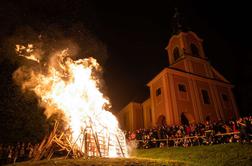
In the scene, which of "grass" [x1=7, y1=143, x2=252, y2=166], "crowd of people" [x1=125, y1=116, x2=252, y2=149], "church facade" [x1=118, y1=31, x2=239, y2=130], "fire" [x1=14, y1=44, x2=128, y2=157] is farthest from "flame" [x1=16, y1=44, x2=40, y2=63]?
"church facade" [x1=118, y1=31, x2=239, y2=130]

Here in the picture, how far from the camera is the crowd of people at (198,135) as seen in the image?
12866 millimetres

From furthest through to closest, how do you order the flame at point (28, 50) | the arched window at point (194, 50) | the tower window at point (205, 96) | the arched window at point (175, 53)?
the arched window at point (175, 53) < the arched window at point (194, 50) < the tower window at point (205, 96) < the flame at point (28, 50)

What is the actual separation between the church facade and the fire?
1119cm

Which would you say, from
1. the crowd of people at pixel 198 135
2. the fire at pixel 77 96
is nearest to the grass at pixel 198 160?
the crowd of people at pixel 198 135

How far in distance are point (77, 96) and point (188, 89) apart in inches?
638

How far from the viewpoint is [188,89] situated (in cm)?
2531

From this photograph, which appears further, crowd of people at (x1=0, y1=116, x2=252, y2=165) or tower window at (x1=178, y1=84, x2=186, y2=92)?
tower window at (x1=178, y1=84, x2=186, y2=92)

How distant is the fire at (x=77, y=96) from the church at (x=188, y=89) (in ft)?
36.5

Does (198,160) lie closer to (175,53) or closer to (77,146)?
(77,146)

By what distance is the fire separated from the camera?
1234cm

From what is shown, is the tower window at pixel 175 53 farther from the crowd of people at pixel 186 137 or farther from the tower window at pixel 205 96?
the crowd of people at pixel 186 137

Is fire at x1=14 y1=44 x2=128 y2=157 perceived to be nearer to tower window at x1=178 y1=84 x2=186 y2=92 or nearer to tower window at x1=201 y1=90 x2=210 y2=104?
tower window at x1=178 y1=84 x2=186 y2=92

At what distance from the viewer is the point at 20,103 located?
18109mm

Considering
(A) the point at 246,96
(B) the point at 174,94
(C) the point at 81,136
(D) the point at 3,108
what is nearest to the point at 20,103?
(D) the point at 3,108
